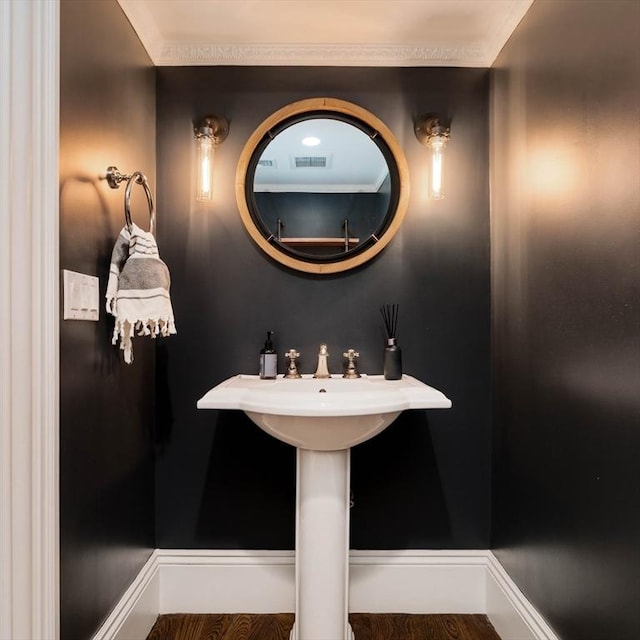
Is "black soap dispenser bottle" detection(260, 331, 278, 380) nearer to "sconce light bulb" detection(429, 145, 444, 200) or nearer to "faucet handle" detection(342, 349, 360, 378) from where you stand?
"faucet handle" detection(342, 349, 360, 378)

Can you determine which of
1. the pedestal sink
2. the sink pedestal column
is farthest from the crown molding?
the sink pedestal column

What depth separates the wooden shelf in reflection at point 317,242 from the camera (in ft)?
5.81

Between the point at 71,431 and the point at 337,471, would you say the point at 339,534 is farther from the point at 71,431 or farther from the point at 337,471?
the point at 71,431

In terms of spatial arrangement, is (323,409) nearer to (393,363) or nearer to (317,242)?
(393,363)

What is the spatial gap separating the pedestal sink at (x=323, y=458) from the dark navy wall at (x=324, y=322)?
381mm

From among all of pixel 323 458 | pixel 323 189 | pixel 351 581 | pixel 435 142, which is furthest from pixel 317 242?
pixel 351 581

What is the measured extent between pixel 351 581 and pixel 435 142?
1.67 m

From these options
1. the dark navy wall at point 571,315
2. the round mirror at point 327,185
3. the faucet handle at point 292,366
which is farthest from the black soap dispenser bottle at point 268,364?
the dark navy wall at point 571,315

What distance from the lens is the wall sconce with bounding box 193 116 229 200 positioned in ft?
5.68

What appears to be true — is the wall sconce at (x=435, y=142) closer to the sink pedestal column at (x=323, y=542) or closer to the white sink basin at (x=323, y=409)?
the white sink basin at (x=323, y=409)

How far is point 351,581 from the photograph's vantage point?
1738mm

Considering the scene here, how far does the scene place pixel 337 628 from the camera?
4.55 ft

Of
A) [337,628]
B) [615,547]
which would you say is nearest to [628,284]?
[615,547]

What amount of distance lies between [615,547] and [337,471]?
696 millimetres
